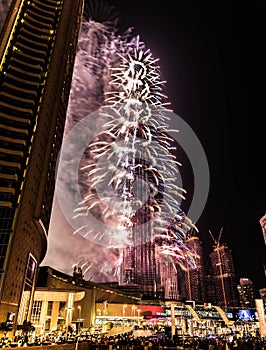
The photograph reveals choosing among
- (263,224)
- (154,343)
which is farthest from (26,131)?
(263,224)

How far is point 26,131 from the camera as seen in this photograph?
5862 cm

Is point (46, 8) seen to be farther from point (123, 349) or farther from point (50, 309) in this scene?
point (123, 349)

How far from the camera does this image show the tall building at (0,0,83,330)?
164ft

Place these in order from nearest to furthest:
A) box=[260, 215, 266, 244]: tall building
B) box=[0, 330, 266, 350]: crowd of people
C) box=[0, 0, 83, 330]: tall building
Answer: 1. box=[0, 330, 266, 350]: crowd of people
2. box=[0, 0, 83, 330]: tall building
3. box=[260, 215, 266, 244]: tall building

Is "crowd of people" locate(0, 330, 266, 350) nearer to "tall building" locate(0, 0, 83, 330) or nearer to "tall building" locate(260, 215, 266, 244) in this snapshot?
"tall building" locate(0, 0, 83, 330)

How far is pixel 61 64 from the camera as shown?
73000 mm

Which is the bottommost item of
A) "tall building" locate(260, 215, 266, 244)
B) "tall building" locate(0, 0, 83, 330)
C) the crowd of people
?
the crowd of people

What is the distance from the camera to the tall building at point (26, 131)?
164 feet

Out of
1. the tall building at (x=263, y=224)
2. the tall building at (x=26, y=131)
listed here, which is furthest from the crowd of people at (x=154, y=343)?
the tall building at (x=263, y=224)

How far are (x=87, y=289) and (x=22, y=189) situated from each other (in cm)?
4894

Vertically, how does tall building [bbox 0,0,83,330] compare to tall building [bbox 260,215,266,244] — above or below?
below

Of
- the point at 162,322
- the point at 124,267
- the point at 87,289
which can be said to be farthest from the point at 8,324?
the point at 124,267

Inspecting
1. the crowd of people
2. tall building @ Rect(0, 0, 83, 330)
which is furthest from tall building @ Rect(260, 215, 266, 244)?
the crowd of people

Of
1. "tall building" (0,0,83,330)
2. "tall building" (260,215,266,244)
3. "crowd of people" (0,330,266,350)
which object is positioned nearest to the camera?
"crowd of people" (0,330,266,350)
